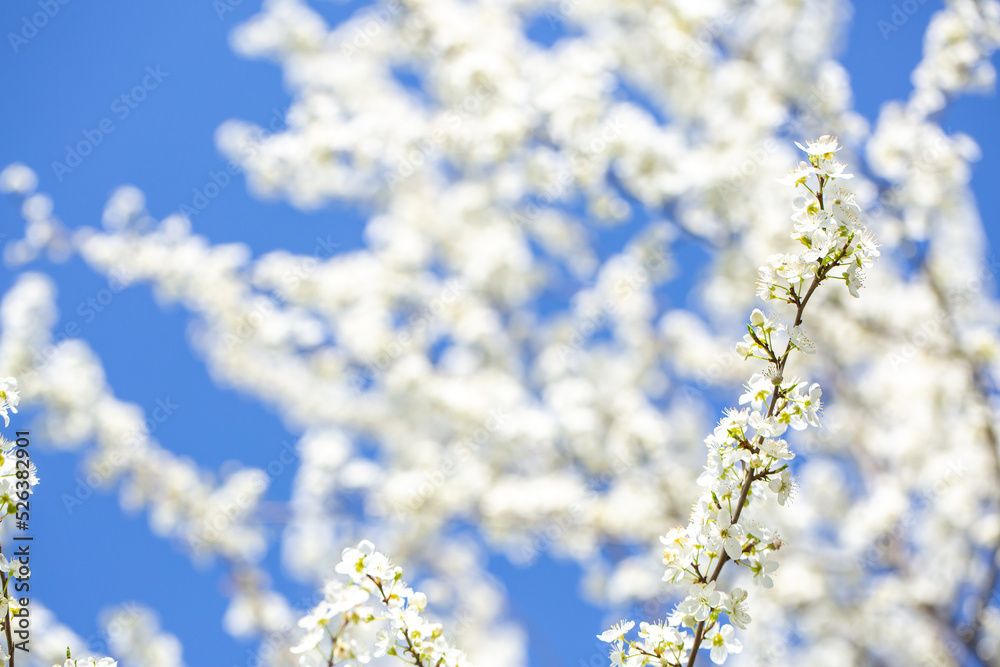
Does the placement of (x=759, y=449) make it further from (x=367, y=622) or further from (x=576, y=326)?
(x=576, y=326)

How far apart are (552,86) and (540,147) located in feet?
1.68

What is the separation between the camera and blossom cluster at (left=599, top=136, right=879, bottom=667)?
6.33ft

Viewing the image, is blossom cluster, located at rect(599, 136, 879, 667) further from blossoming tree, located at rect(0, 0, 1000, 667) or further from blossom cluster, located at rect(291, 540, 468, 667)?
blossoming tree, located at rect(0, 0, 1000, 667)

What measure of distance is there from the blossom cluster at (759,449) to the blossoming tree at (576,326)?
3.24 meters

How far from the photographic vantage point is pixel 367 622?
77.9 inches

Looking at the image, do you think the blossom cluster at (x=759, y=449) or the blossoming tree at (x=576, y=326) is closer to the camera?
the blossom cluster at (x=759, y=449)

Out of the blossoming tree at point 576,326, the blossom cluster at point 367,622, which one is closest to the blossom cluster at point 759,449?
the blossom cluster at point 367,622

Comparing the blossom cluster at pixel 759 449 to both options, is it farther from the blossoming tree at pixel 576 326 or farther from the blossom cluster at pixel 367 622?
the blossoming tree at pixel 576 326

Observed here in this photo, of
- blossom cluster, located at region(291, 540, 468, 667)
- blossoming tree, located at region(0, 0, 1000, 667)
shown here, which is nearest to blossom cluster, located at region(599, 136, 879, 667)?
blossom cluster, located at region(291, 540, 468, 667)

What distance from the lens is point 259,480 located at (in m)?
6.49

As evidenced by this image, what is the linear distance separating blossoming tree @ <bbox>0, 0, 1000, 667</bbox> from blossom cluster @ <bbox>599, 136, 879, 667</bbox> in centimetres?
324

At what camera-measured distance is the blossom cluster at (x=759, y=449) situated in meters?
1.93

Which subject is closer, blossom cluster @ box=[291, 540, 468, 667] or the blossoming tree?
blossom cluster @ box=[291, 540, 468, 667]

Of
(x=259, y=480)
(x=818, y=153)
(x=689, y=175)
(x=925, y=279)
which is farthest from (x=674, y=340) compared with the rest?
(x=818, y=153)
